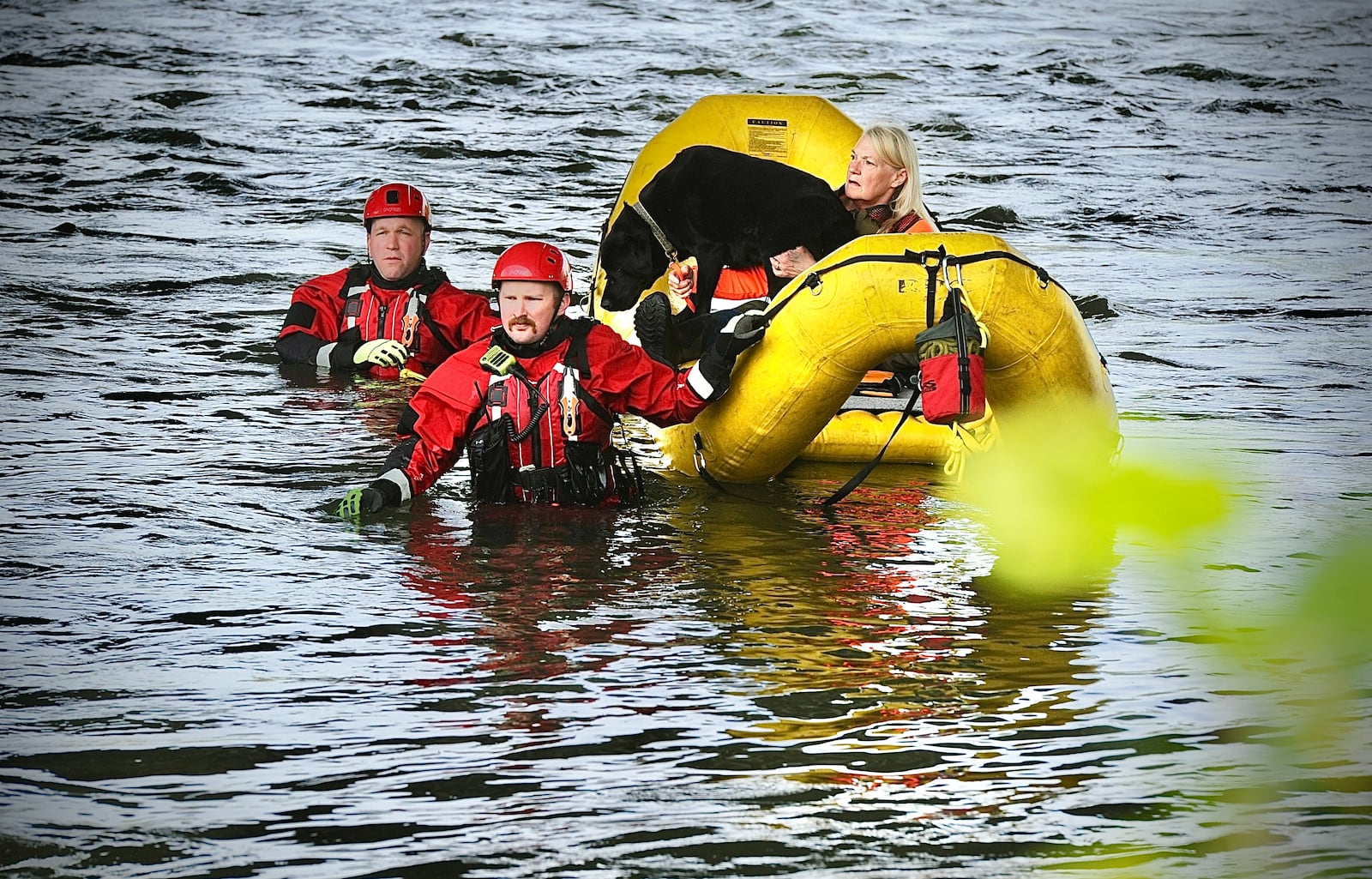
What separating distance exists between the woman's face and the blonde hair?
0.02 metres

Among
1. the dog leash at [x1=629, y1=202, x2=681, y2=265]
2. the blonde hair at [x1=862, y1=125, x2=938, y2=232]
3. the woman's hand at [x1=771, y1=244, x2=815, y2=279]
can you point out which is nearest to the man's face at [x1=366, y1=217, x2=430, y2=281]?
the dog leash at [x1=629, y1=202, x2=681, y2=265]

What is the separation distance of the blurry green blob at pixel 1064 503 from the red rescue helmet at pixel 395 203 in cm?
292

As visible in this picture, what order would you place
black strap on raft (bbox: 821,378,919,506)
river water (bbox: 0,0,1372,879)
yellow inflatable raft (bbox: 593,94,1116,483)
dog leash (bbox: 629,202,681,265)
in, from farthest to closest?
1. dog leash (bbox: 629,202,681,265)
2. black strap on raft (bbox: 821,378,919,506)
3. yellow inflatable raft (bbox: 593,94,1116,483)
4. river water (bbox: 0,0,1372,879)

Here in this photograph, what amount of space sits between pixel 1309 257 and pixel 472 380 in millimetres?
8815

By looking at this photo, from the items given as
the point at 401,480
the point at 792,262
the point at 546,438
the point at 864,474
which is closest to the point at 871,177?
the point at 792,262

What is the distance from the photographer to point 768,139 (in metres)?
8.13

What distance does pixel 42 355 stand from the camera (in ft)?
28.3

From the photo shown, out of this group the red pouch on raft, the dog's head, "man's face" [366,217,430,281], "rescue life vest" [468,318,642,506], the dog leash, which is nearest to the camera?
the red pouch on raft

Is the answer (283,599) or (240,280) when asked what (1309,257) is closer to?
(240,280)

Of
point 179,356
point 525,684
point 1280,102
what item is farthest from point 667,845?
point 1280,102

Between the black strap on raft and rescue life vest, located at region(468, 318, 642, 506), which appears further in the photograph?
the black strap on raft

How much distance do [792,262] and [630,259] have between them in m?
0.73

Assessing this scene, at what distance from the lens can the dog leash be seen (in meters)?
6.86

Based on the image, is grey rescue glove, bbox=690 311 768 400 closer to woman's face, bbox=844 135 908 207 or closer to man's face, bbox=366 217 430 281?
woman's face, bbox=844 135 908 207
